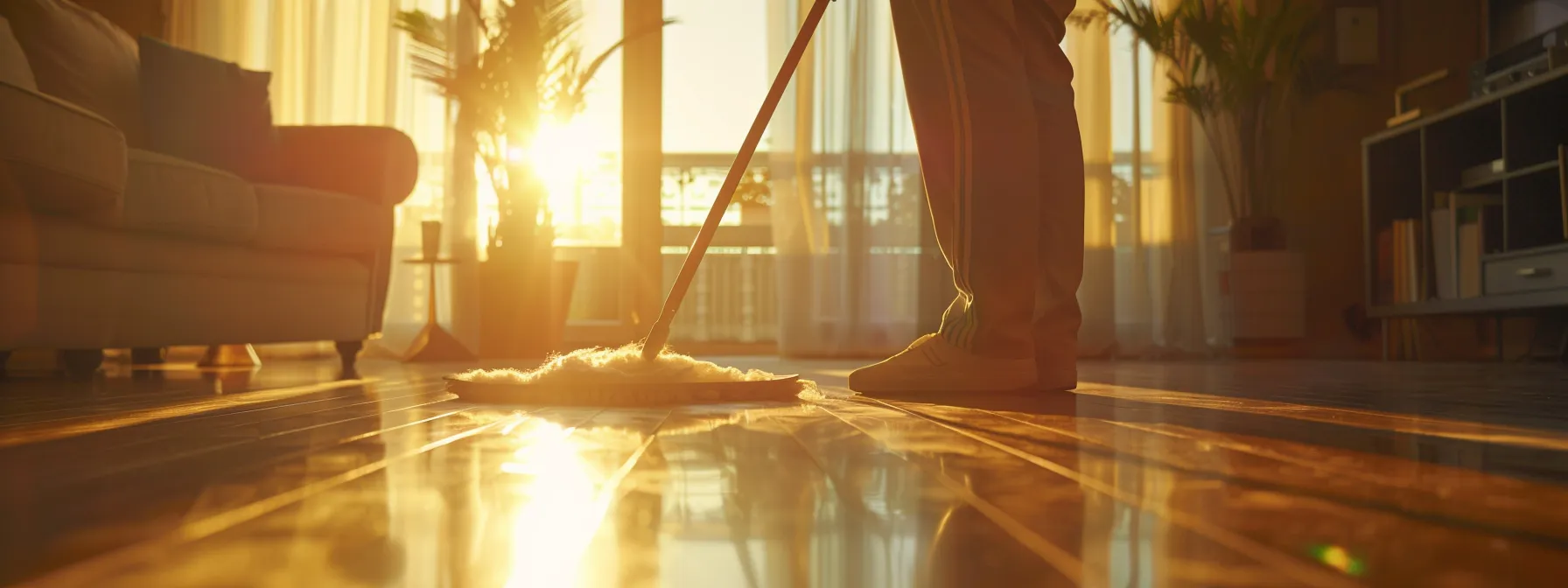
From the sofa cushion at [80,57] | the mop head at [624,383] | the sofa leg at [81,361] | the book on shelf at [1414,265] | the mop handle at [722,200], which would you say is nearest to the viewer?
the mop head at [624,383]

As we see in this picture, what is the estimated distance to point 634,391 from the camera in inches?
46.9

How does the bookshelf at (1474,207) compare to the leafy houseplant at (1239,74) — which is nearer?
the bookshelf at (1474,207)

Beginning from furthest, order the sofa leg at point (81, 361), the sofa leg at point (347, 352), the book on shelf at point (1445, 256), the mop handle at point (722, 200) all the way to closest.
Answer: the book on shelf at point (1445, 256), the sofa leg at point (347, 352), the sofa leg at point (81, 361), the mop handle at point (722, 200)

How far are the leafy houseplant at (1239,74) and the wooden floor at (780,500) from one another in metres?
3.24

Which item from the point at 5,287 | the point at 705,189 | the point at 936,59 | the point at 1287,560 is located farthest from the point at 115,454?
the point at 705,189

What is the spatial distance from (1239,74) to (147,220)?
360cm

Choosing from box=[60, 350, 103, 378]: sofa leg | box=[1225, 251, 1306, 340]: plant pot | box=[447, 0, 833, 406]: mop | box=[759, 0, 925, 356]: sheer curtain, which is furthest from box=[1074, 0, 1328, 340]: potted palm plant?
box=[60, 350, 103, 378]: sofa leg

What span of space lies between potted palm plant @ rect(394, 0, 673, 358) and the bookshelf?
2.99 metres

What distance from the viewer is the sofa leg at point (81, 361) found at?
6.31 feet

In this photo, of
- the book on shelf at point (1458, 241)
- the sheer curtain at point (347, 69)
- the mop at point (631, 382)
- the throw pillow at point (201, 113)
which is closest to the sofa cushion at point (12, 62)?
the throw pillow at point (201, 113)

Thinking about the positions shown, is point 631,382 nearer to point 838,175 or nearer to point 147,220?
point 147,220

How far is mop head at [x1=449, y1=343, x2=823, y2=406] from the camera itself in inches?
47.1

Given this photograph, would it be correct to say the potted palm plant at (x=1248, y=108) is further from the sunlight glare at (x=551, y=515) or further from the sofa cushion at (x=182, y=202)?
the sunlight glare at (x=551, y=515)

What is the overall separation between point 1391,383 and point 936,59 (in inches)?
45.5
